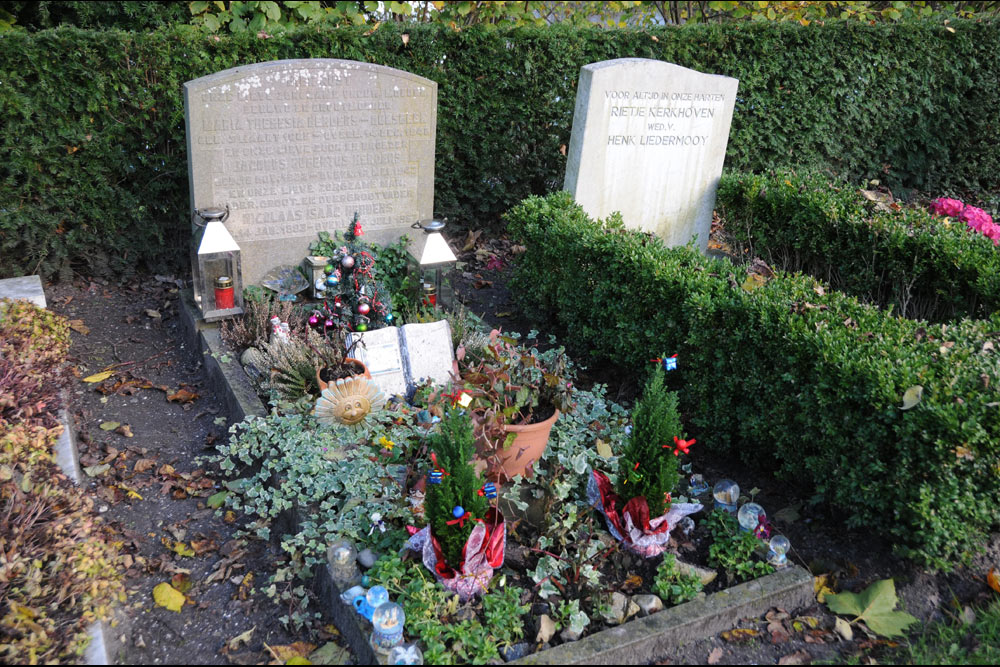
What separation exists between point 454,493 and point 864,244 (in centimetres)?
413

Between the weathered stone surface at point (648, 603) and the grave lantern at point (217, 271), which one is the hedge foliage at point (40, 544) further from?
the weathered stone surface at point (648, 603)

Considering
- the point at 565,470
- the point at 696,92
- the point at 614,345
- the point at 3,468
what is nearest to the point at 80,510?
the point at 3,468

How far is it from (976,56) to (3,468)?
404 inches

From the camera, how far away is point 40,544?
10.1 feet

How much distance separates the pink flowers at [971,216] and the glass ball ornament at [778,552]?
14.9 feet

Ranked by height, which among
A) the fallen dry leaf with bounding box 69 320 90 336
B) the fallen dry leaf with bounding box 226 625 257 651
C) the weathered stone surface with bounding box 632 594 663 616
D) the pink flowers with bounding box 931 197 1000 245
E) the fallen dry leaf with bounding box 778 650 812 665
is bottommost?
the fallen dry leaf with bounding box 226 625 257 651

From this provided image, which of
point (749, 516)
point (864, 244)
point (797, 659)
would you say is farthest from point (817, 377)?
point (864, 244)

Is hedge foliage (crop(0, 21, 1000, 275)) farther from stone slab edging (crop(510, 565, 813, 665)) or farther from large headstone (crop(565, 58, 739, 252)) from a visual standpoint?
stone slab edging (crop(510, 565, 813, 665))

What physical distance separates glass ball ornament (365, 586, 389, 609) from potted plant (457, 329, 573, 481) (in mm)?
772

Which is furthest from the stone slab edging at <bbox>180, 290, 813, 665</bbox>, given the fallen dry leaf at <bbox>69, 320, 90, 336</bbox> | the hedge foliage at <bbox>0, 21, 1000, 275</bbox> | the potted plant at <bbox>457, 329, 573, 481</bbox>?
the hedge foliage at <bbox>0, 21, 1000, 275</bbox>

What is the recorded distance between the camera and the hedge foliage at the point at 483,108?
571 cm

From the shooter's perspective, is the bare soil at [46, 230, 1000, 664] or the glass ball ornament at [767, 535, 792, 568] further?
the glass ball ornament at [767, 535, 792, 568]

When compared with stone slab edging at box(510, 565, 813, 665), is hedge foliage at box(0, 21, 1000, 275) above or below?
above

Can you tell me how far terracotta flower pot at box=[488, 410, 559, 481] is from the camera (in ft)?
12.5
